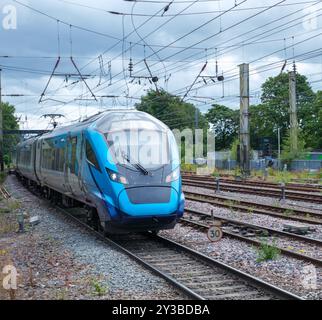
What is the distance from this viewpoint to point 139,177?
11.2 meters

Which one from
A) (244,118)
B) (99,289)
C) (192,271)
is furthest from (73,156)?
(244,118)

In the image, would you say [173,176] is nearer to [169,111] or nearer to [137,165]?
[137,165]

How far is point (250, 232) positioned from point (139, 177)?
378cm

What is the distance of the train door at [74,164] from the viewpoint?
13.4 metres

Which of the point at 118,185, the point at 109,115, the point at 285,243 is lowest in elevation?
the point at 285,243

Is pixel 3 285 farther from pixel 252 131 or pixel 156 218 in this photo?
pixel 252 131

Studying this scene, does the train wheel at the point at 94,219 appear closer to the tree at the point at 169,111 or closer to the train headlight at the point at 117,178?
the train headlight at the point at 117,178

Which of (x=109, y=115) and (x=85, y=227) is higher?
(x=109, y=115)

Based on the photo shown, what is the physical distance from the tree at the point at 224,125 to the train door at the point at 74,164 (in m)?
80.9
